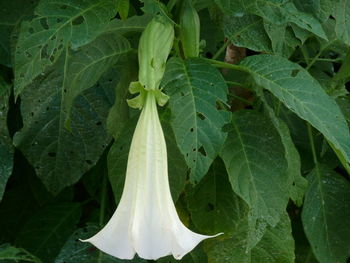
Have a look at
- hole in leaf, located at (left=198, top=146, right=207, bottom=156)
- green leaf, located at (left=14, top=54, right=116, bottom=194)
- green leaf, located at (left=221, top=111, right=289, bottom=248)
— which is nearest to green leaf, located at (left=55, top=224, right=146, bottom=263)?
green leaf, located at (left=14, top=54, right=116, bottom=194)

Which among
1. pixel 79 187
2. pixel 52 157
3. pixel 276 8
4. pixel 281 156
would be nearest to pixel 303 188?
pixel 281 156

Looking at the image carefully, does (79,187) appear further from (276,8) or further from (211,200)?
(276,8)

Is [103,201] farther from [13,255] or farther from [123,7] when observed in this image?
[123,7]

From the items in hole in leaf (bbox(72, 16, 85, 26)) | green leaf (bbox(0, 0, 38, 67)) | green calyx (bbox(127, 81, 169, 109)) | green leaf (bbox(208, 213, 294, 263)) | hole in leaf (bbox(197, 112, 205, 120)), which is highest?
green leaf (bbox(0, 0, 38, 67))

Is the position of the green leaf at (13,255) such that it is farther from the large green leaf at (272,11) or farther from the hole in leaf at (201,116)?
the large green leaf at (272,11)

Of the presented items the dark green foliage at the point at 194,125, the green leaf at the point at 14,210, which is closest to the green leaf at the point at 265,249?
the dark green foliage at the point at 194,125

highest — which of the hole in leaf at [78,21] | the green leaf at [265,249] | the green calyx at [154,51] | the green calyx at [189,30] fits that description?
the hole in leaf at [78,21]

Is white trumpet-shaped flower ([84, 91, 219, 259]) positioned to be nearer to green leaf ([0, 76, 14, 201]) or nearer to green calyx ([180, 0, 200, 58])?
green calyx ([180, 0, 200, 58])
